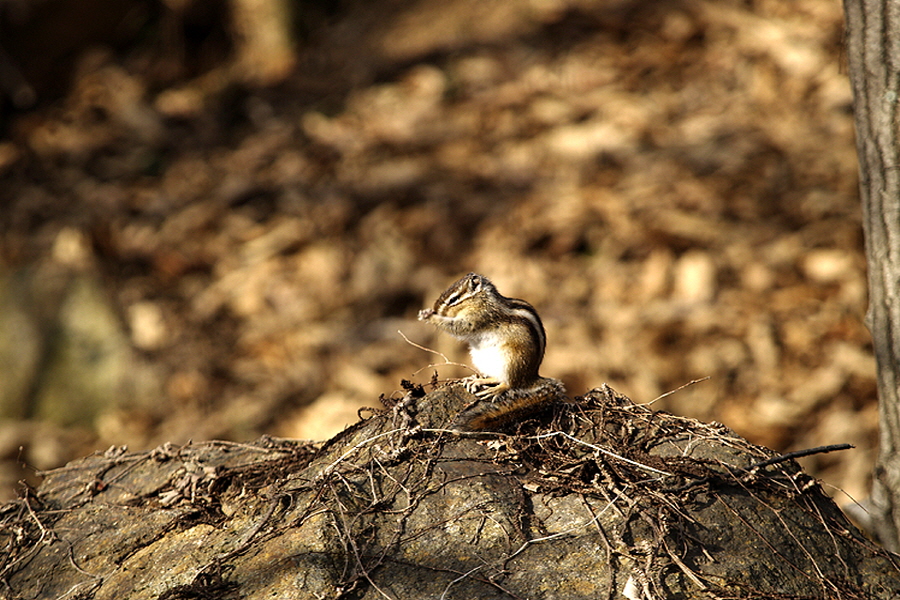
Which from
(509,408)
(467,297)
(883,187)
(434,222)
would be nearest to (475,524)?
(509,408)

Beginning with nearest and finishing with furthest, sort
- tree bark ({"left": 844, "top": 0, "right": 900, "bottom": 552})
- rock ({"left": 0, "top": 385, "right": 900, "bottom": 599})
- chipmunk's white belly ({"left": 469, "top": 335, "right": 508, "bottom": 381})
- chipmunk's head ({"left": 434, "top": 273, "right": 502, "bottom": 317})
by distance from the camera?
rock ({"left": 0, "top": 385, "right": 900, "bottom": 599}), tree bark ({"left": 844, "top": 0, "right": 900, "bottom": 552}), chipmunk's white belly ({"left": 469, "top": 335, "right": 508, "bottom": 381}), chipmunk's head ({"left": 434, "top": 273, "right": 502, "bottom": 317})

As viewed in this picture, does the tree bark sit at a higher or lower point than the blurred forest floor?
lower

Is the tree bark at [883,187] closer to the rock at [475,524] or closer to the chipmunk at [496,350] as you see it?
the rock at [475,524]

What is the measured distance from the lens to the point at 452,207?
6766 mm

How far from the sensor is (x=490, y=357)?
2.88 m

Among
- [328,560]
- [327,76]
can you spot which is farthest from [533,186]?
[328,560]

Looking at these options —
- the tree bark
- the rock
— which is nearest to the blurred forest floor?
the tree bark

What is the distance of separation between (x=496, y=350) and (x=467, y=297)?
275 millimetres

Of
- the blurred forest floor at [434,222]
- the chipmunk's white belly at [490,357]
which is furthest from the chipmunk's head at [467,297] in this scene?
the blurred forest floor at [434,222]

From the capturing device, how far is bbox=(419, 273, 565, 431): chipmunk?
8.76 ft

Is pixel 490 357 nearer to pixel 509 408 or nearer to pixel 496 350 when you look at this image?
pixel 496 350

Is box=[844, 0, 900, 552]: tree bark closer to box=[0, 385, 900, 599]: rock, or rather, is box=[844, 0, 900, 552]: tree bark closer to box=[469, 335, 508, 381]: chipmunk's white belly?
box=[0, 385, 900, 599]: rock

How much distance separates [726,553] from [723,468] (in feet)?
1.01

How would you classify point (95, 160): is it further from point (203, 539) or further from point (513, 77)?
point (203, 539)
